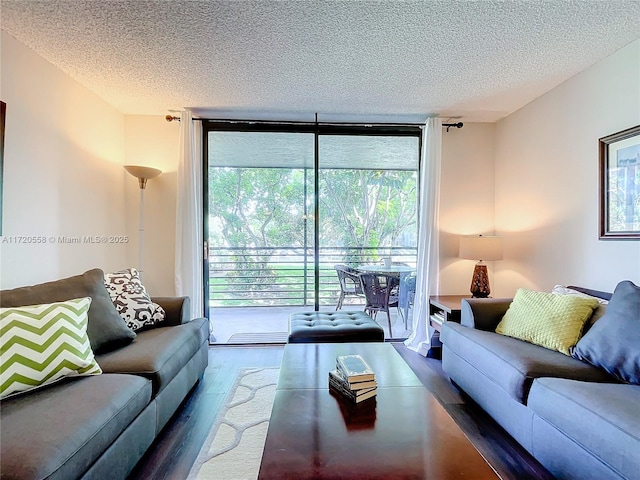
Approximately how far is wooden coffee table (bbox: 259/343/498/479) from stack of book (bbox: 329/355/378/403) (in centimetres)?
4

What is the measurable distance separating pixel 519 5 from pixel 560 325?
1792 mm


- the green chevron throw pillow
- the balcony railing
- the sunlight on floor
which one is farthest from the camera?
the balcony railing

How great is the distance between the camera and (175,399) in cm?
200

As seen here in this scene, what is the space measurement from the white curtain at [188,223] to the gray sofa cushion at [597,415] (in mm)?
2890

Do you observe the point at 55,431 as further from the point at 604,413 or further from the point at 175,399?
the point at 604,413

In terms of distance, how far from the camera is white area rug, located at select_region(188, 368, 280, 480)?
1.60 m

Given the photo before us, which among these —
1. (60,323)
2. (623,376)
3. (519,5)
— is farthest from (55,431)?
(519,5)

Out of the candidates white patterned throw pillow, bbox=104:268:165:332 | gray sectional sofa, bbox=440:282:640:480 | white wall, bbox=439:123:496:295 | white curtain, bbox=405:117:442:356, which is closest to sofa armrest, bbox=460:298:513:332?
gray sectional sofa, bbox=440:282:640:480

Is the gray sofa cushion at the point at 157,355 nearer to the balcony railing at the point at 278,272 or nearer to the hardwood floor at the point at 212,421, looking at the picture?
the hardwood floor at the point at 212,421

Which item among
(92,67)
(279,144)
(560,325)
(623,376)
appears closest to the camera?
(623,376)

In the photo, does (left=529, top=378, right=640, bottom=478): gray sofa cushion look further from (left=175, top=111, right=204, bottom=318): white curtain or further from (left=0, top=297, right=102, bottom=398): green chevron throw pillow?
(left=175, top=111, right=204, bottom=318): white curtain

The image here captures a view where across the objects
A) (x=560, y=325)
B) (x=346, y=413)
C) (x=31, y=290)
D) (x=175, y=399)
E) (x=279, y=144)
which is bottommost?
(x=175, y=399)

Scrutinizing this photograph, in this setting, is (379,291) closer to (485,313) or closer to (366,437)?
(485,313)

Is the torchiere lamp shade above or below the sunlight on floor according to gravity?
above
